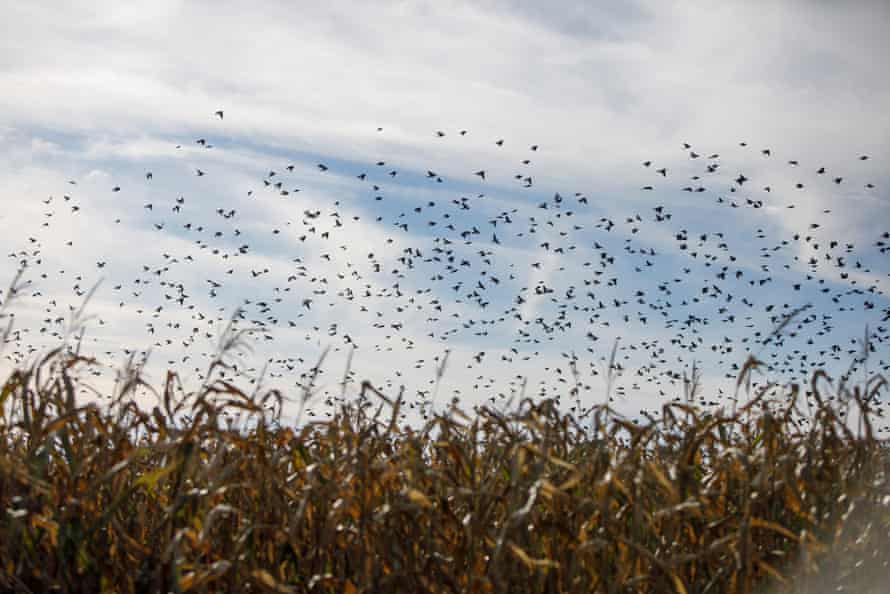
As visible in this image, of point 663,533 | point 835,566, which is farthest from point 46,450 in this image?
point 835,566

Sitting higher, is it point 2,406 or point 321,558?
point 2,406

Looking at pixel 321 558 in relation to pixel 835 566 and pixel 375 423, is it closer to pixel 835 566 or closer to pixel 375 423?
pixel 375 423

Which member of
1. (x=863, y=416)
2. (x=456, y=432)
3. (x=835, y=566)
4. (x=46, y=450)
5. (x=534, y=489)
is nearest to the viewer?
(x=534, y=489)

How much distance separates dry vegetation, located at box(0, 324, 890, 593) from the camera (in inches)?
143

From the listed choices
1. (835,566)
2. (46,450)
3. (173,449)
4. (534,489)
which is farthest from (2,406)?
(835,566)

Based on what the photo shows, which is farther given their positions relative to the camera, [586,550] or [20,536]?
[20,536]

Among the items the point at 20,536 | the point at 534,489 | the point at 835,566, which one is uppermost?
the point at 534,489

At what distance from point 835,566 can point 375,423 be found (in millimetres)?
2122

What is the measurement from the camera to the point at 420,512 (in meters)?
3.78

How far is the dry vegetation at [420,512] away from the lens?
3639 millimetres

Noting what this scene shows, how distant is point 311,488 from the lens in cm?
359

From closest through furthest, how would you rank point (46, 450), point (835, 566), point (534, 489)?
point (534, 489) < point (46, 450) < point (835, 566)

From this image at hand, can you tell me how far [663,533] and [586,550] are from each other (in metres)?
0.86

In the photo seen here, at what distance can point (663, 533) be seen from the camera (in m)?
4.24
